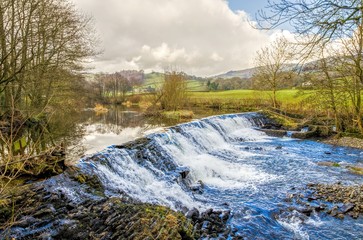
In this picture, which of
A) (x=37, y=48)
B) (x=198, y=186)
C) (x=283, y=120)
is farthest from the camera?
(x=283, y=120)

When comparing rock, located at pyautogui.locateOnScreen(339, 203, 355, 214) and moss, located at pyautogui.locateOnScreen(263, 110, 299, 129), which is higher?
moss, located at pyautogui.locateOnScreen(263, 110, 299, 129)

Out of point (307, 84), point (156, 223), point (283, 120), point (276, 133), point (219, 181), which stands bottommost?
point (219, 181)

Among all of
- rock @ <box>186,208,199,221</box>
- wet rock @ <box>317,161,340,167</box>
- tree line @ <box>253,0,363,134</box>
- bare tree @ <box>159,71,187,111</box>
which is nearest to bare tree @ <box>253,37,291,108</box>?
tree line @ <box>253,0,363,134</box>

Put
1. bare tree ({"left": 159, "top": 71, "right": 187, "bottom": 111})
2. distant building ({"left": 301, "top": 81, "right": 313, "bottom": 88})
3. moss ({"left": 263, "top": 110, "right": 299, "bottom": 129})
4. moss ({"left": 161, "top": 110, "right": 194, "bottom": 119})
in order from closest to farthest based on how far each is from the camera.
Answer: distant building ({"left": 301, "top": 81, "right": 313, "bottom": 88}) → moss ({"left": 263, "top": 110, "right": 299, "bottom": 129}) → moss ({"left": 161, "top": 110, "right": 194, "bottom": 119}) → bare tree ({"left": 159, "top": 71, "right": 187, "bottom": 111})

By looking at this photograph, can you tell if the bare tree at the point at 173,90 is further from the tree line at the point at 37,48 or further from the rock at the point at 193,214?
the rock at the point at 193,214

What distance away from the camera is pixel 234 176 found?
1014 centimetres

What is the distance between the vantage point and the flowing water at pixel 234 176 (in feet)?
20.6

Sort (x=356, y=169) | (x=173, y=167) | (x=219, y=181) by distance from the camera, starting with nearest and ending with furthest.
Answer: (x=219, y=181) → (x=356, y=169) → (x=173, y=167)

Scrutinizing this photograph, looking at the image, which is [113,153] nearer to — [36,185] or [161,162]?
[161,162]

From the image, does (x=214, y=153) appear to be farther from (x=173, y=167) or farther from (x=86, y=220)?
(x=86, y=220)

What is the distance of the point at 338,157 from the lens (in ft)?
42.0

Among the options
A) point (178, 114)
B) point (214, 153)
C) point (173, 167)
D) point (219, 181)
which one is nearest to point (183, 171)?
point (173, 167)

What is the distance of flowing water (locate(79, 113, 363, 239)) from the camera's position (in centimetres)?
629

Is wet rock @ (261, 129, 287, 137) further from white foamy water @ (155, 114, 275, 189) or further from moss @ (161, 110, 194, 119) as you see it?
moss @ (161, 110, 194, 119)
